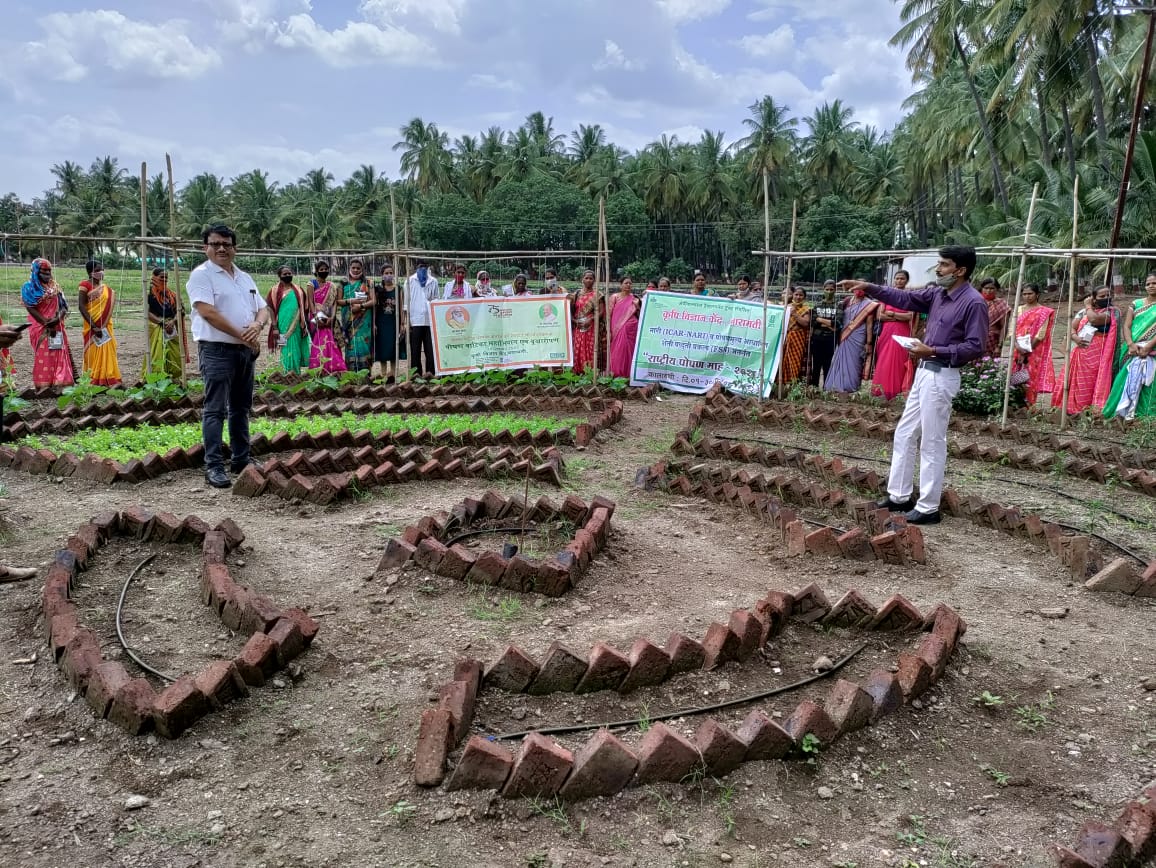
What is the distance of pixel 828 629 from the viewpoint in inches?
160

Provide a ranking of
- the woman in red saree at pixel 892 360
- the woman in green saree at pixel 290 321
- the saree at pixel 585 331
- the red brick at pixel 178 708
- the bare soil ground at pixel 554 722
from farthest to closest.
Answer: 1. the saree at pixel 585 331
2. the woman in green saree at pixel 290 321
3. the woman in red saree at pixel 892 360
4. the red brick at pixel 178 708
5. the bare soil ground at pixel 554 722

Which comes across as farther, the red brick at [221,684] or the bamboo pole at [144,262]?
the bamboo pole at [144,262]

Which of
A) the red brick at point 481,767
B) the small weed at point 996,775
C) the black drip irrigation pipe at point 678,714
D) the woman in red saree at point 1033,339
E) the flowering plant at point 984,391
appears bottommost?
the small weed at point 996,775

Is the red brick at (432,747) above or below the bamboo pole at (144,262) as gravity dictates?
below

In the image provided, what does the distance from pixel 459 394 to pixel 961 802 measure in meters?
8.33

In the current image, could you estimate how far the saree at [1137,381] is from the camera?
9.42 m

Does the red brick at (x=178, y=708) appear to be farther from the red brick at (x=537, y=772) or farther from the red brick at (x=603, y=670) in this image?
the red brick at (x=603, y=670)

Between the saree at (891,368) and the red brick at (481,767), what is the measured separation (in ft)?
29.2

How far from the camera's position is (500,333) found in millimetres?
11711

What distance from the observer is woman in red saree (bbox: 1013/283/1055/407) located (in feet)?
34.2

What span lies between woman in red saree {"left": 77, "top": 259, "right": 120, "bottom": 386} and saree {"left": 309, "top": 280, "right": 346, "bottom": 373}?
2.38m

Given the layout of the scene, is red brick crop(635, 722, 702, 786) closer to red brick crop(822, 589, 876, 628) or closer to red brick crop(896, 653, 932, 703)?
red brick crop(896, 653, 932, 703)

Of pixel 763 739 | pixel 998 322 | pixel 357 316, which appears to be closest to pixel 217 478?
pixel 763 739

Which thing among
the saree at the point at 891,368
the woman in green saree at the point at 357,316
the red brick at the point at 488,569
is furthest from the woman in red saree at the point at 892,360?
the red brick at the point at 488,569
